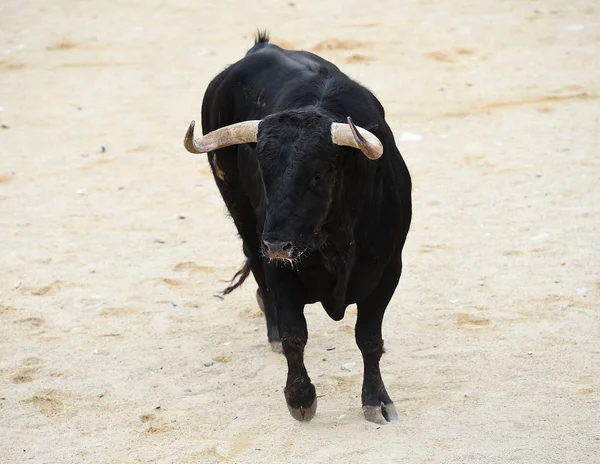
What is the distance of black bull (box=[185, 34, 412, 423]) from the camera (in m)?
4.33

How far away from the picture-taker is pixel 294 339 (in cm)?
490

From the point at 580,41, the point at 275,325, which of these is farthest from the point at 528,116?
the point at 275,325

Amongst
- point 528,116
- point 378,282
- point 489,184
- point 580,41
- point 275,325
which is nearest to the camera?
point 378,282

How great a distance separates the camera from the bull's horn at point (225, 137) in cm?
466

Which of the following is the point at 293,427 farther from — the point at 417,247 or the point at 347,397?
the point at 417,247

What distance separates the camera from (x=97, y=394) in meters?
5.37

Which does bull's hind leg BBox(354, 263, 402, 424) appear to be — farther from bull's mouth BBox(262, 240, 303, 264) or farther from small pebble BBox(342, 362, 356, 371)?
bull's mouth BBox(262, 240, 303, 264)

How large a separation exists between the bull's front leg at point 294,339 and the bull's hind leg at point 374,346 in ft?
0.92

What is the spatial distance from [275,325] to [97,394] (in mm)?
1140

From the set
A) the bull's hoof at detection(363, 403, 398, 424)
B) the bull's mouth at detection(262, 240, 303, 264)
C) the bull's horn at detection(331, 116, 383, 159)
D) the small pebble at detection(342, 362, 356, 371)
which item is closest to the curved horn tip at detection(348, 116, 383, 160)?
the bull's horn at detection(331, 116, 383, 159)

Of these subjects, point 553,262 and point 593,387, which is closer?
point 593,387

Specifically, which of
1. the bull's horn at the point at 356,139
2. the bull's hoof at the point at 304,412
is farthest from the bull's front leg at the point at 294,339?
the bull's horn at the point at 356,139

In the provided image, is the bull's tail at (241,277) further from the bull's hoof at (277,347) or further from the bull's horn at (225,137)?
the bull's horn at (225,137)

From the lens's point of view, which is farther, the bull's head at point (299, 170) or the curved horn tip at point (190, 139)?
the curved horn tip at point (190, 139)
